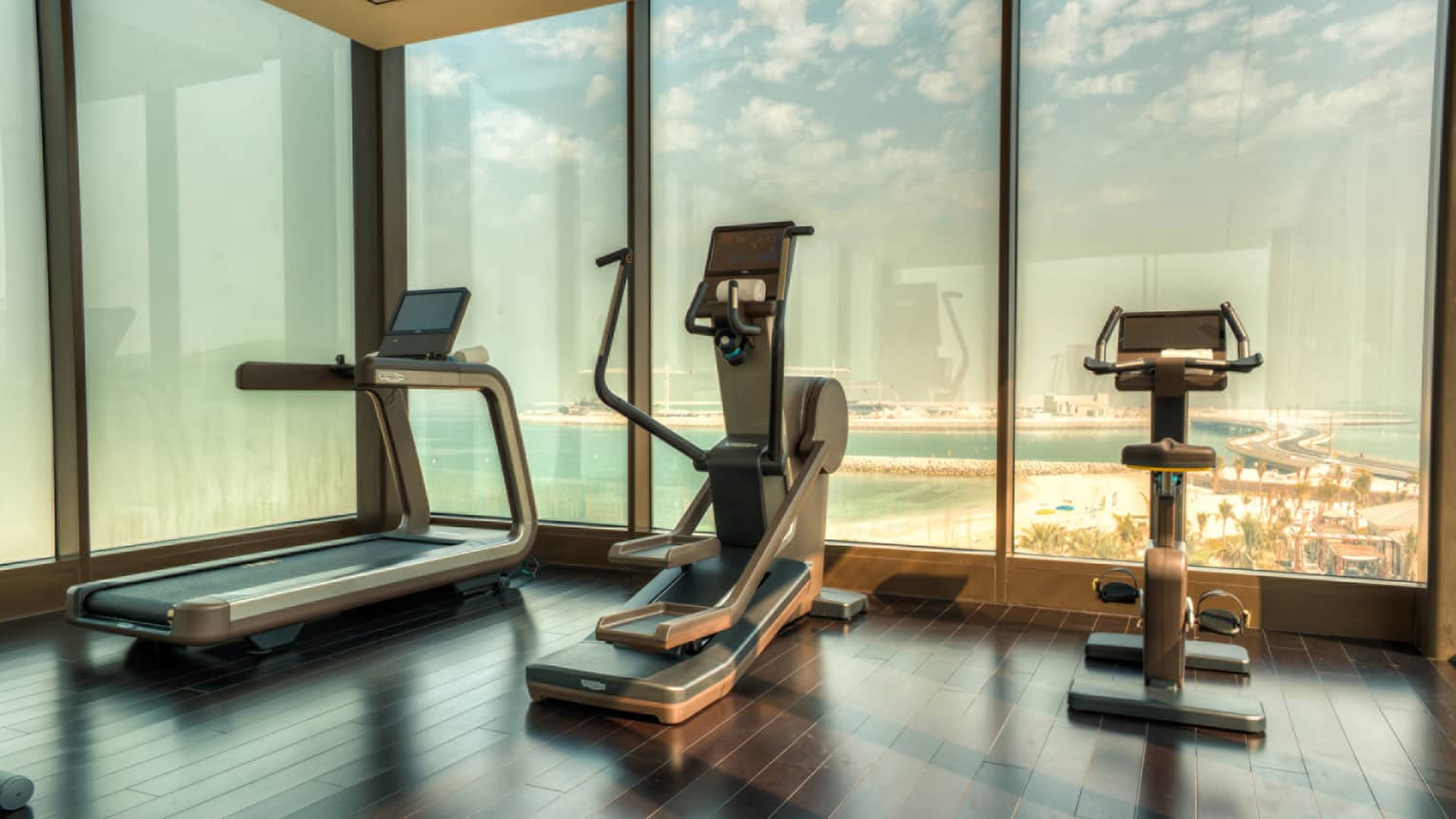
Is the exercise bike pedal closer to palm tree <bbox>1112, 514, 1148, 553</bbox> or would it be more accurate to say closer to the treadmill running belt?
palm tree <bbox>1112, 514, 1148, 553</bbox>

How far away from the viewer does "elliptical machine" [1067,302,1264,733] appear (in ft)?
9.42

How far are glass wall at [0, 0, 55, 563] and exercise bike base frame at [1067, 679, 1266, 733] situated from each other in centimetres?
445

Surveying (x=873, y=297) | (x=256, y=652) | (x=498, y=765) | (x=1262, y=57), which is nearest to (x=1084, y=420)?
(x=873, y=297)

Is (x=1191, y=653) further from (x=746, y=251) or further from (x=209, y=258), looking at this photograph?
(x=209, y=258)

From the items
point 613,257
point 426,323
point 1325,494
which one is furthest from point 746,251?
point 1325,494

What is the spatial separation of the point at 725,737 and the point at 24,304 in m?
3.77

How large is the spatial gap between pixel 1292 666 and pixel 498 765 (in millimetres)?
2850

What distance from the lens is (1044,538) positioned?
449 cm

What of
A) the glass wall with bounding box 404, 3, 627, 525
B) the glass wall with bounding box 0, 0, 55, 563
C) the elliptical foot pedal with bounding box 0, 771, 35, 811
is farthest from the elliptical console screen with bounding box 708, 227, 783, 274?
the glass wall with bounding box 0, 0, 55, 563

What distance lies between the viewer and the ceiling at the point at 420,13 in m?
5.03

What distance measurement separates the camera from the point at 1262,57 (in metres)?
4.04

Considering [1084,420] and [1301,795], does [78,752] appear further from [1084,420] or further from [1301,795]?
[1084,420]

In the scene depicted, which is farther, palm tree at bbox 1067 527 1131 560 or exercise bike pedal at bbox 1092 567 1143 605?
palm tree at bbox 1067 527 1131 560

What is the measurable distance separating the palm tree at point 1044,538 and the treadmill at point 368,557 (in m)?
2.48
